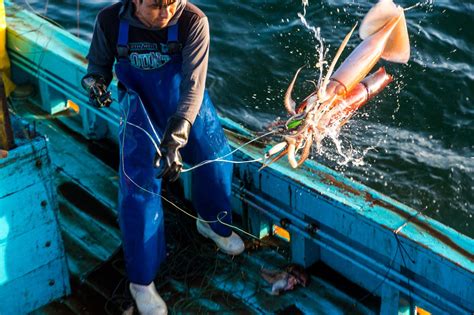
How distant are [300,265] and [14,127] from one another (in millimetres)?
2056

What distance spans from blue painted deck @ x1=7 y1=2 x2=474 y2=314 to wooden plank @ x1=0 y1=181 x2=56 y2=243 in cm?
136

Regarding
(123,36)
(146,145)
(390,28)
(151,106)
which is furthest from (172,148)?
(390,28)

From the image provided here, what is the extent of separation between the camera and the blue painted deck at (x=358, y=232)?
150 inches

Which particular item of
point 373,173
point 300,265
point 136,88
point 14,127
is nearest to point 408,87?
point 373,173

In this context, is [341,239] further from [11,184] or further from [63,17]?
[63,17]

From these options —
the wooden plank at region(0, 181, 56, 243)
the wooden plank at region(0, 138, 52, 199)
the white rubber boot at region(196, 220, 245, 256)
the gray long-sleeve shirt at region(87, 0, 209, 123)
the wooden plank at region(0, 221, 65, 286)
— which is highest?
the gray long-sleeve shirt at region(87, 0, 209, 123)

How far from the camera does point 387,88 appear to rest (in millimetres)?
8180

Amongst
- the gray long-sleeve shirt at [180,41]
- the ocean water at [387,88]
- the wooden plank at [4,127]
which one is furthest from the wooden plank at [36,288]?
the ocean water at [387,88]

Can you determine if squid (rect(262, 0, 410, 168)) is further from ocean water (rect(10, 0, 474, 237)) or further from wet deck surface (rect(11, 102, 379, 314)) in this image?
ocean water (rect(10, 0, 474, 237))

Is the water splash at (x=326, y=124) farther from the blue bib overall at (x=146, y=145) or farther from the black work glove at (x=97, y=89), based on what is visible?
the black work glove at (x=97, y=89)

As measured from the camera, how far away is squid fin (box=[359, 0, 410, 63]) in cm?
504

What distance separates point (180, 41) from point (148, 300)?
1621mm

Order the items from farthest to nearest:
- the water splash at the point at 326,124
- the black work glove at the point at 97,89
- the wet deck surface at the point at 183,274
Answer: the water splash at the point at 326,124 → the wet deck surface at the point at 183,274 → the black work glove at the point at 97,89

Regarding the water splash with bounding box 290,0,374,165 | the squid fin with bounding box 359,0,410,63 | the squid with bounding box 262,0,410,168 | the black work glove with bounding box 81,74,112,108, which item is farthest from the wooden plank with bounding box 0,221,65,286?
the squid fin with bounding box 359,0,410,63
